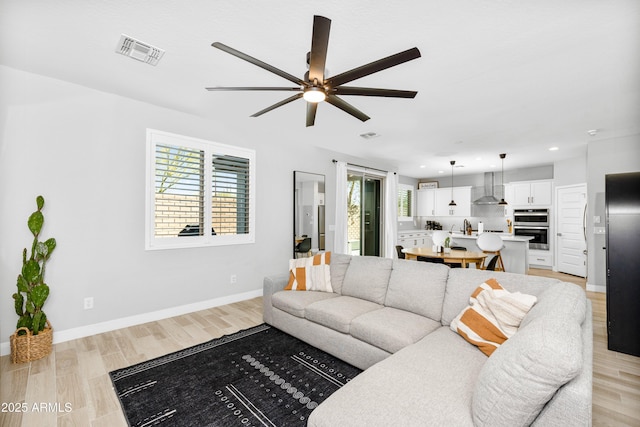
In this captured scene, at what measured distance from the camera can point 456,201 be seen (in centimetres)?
848

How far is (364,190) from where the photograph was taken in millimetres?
6746

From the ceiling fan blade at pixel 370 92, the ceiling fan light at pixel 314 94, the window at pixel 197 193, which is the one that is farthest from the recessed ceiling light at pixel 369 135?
the ceiling fan light at pixel 314 94

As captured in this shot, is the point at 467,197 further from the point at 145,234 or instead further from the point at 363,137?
the point at 145,234

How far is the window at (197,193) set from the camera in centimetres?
351

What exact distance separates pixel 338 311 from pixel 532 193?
6.86 m

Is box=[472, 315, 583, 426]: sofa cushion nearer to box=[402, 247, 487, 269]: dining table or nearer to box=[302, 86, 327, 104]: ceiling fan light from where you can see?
box=[302, 86, 327, 104]: ceiling fan light

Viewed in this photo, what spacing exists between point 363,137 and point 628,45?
3.02m

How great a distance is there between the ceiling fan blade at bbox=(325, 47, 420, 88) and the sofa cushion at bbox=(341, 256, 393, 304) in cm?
180

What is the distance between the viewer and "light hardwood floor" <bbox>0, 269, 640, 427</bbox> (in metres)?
1.86

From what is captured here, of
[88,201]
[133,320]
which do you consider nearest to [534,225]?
[133,320]

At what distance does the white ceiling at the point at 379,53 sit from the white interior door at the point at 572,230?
8.82ft

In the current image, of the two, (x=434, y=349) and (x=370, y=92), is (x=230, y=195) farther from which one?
(x=434, y=349)

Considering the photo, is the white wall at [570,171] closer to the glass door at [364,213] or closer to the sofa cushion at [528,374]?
the glass door at [364,213]

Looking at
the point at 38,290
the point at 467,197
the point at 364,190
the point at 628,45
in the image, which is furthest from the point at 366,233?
the point at 38,290
